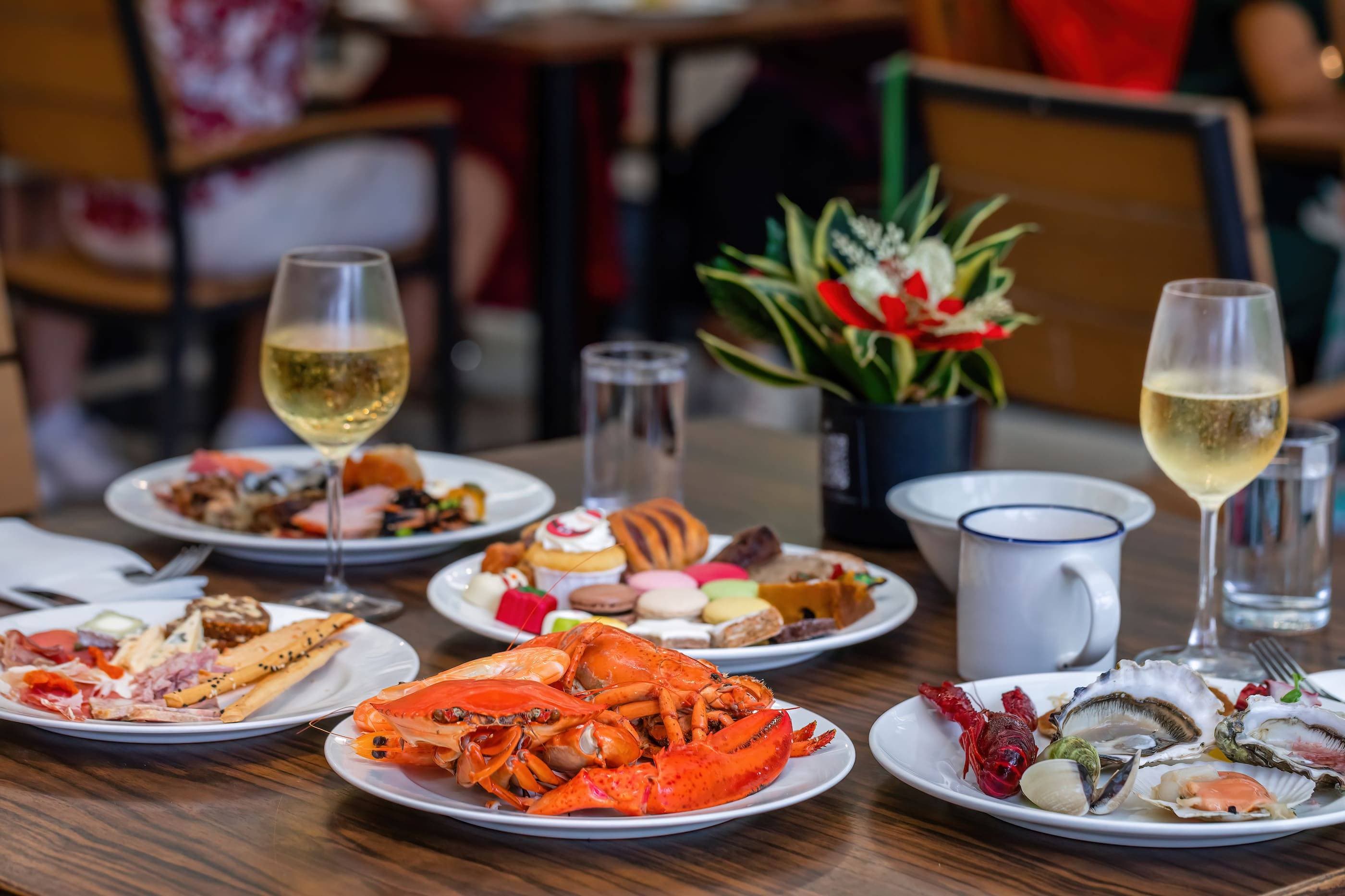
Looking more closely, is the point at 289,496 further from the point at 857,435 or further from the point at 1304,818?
the point at 1304,818

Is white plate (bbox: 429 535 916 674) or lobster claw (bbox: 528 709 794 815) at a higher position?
lobster claw (bbox: 528 709 794 815)

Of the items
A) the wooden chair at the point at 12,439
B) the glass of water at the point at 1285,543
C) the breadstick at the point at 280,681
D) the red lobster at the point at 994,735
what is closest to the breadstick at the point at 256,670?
the breadstick at the point at 280,681

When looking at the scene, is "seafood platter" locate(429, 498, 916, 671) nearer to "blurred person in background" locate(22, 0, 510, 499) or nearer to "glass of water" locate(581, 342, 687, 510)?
"glass of water" locate(581, 342, 687, 510)

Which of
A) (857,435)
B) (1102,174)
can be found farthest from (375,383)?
(1102,174)

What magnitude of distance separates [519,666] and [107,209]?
232cm

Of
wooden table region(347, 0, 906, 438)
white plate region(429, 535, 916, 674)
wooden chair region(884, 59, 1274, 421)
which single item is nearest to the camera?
white plate region(429, 535, 916, 674)

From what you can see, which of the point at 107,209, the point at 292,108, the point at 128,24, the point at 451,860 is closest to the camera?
the point at 451,860

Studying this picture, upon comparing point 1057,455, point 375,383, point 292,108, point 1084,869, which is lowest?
point 1057,455

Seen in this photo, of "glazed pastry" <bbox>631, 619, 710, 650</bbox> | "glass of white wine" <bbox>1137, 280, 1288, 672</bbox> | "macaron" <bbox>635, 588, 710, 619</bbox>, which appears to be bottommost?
"glazed pastry" <bbox>631, 619, 710, 650</bbox>

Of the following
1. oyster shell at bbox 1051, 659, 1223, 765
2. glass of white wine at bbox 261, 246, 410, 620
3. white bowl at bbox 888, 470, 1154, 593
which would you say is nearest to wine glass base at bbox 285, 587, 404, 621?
glass of white wine at bbox 261, 246, 410, 620

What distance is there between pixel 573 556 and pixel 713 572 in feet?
0.28

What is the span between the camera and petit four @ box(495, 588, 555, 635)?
92cm

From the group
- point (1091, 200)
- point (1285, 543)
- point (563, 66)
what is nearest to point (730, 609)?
point (1285, 543)

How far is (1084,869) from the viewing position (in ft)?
2.23
